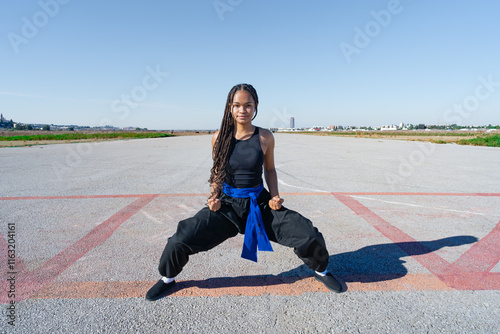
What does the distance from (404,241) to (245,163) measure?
94.8 inches

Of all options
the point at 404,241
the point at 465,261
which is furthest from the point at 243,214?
the point at 465,261

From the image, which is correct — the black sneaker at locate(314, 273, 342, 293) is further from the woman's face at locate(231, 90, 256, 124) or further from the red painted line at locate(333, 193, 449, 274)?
the woman's face at locate(231, 90, 256, 124)

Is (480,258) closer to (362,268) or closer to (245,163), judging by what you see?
(362,268)

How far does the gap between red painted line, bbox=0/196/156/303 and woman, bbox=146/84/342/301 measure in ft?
3.62

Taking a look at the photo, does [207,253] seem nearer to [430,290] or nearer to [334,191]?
[430,290]

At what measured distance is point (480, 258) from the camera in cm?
299

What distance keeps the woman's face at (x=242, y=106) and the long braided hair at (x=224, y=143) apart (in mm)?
51

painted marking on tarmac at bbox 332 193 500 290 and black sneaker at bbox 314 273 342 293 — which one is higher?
black sneaker at bbox 314 273 342 293

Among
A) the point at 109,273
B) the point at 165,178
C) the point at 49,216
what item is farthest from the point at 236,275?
the point at 165,178

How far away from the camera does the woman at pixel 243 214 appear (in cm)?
227

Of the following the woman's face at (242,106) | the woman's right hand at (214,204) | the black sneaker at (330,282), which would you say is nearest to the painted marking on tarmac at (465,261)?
the black sneaker at (330,282)

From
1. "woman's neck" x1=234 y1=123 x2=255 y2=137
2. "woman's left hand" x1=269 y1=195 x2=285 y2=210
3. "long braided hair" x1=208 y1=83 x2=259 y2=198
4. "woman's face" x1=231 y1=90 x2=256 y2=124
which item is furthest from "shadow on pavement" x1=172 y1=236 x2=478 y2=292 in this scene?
"woman's face" x1=231 y1=90 x2=256 y2=124

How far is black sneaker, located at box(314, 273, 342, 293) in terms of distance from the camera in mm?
2375

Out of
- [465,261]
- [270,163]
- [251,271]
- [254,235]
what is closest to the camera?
[254,235]
